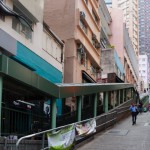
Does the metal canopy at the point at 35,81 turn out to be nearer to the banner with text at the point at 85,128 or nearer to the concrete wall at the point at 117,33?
the banner with text at the point at 85,128

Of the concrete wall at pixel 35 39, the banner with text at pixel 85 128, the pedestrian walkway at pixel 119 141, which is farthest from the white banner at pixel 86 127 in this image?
the concrete wall at pixel 35 39

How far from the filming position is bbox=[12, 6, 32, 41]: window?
1962 centimetres

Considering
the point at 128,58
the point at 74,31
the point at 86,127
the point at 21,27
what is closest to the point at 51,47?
the point at 74,31

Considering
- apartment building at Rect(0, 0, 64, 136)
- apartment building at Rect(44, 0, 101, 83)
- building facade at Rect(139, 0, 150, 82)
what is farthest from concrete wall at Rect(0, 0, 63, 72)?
building facade at Rect(139, 0, 150, 82)

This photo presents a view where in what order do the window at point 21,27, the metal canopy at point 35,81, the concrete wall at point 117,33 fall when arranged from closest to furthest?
the metal canopy at point 35,81 < the window at point 21,27 < the concrete wall at point 117,33

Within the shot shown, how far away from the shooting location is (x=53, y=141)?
11312 mm

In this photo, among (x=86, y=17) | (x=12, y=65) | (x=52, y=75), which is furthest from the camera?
(x=86, y=17)

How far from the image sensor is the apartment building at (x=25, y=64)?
38.6 feet

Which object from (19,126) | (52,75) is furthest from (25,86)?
(52,75)

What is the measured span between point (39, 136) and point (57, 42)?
16.3 meters

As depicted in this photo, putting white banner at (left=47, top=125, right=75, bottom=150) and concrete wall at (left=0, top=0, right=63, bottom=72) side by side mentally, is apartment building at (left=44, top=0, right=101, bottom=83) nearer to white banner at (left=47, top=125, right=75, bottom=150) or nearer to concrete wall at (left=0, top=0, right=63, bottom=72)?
concrete wall at (left=0, top=0, right=63, bottom=72)

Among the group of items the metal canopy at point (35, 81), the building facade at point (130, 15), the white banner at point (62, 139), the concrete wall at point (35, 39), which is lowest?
the white banner at point (62, 139)

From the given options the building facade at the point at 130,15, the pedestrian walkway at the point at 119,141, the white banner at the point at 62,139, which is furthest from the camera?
the building facade at the point at 130,15

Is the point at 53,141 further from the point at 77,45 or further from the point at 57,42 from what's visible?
the point at 77,45
